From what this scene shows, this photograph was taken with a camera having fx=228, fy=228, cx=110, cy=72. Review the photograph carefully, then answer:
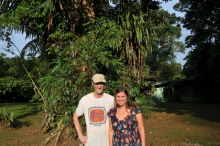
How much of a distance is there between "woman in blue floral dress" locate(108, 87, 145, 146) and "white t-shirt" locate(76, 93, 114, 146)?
0.27ft

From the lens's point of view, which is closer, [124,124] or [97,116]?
[124,124]

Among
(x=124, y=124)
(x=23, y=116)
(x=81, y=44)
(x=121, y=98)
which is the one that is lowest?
(x=23, y=116)

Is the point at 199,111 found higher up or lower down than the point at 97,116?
lower down

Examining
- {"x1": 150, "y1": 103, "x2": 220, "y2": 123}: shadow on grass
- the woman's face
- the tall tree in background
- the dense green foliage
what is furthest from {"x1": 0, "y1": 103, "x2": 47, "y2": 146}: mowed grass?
the tall tree in background

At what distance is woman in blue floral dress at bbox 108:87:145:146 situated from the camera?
2742 millimetres

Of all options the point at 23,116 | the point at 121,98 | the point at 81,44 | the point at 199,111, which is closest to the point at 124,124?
the point at 121,98

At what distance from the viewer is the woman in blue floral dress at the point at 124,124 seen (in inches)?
108

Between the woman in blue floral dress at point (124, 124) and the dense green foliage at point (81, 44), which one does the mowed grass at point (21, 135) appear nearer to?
the dense green foliage at point (81, 44)

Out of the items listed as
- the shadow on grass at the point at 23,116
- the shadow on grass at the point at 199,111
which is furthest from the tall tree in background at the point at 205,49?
the shadow on grass at the point at 23,116

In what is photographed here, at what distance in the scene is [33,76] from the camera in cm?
912

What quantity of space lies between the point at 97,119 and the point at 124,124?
1.14 feet

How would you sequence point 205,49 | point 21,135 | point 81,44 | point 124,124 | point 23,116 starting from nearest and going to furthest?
point 124,124 < point 81,44 < point 21,135 < point 23,116 < point 205,49

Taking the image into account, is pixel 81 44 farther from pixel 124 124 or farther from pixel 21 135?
pixel 21 135

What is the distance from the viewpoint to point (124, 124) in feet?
9.03
